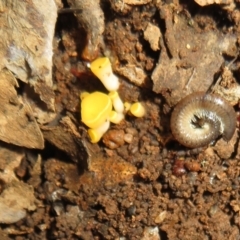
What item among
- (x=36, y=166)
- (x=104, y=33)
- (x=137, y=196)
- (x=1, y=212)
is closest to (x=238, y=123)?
(x=137, y=196)

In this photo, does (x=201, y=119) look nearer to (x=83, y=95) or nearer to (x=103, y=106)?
(x=103, y=106)

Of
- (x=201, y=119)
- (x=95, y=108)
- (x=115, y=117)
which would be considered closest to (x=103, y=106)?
(x=95, y=108)

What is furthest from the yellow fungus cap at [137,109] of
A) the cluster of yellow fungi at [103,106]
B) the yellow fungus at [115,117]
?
the yellow fungus at [115,117]

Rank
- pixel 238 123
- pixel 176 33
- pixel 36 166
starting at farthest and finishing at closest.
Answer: pixel 36 166 → pixel 238 123 → pixel 176 33

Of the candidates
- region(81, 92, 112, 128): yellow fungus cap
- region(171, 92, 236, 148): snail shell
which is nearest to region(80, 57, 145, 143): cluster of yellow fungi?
region(81, 92, 112, 128): yellow fungus cap

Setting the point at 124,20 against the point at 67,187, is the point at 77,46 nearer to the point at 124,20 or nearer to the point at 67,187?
the point at 124,20

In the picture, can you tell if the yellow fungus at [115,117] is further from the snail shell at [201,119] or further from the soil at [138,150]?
the snail shell at [201,119]

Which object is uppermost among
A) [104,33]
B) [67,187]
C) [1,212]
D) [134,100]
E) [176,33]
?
[176,33]
